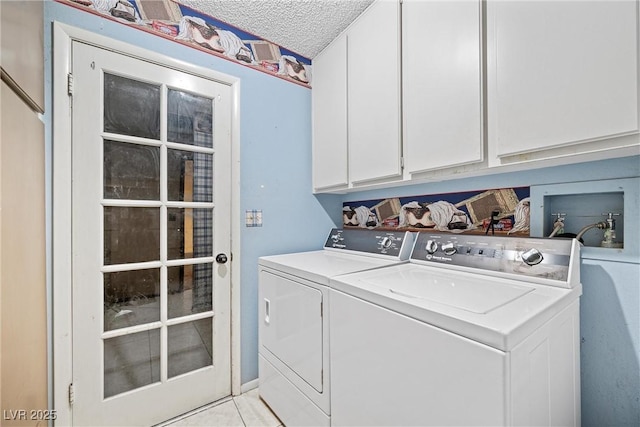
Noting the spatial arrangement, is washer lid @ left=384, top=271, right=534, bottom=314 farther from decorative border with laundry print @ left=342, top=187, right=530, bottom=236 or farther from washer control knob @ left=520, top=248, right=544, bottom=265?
decorative border with laundry print @ left=342, top=187, right=530, bottom=236

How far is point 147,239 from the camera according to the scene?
5.20 feet

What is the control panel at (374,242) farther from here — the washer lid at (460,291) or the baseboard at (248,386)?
the baseboard at (248,386)

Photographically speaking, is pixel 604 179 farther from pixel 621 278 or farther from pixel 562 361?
pixel 562 361

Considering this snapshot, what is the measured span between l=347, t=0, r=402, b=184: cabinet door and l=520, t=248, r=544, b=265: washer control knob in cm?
71

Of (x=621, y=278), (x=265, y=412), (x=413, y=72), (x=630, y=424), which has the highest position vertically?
(x=413, y=72)

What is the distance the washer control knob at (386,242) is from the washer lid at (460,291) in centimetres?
46

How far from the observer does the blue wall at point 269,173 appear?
1917 mm

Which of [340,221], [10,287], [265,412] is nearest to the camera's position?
[10,287]

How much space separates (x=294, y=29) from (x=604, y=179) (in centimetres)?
197

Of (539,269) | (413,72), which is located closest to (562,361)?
(539,269)

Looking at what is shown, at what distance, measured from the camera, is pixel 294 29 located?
74.6 inches

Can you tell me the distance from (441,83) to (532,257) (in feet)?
2.94

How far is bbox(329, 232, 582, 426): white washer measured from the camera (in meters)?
0.73

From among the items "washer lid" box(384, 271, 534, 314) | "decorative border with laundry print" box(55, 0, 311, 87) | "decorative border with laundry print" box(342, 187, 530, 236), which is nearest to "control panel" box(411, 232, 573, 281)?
"washer lid" box(384, 271, 534, 314)
